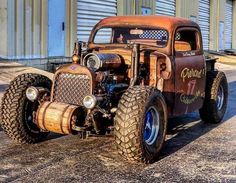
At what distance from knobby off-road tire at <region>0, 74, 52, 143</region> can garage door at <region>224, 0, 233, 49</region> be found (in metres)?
29.9

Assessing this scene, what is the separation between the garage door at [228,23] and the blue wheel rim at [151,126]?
1178 inches

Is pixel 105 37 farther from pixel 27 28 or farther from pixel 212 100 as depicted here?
pixel 27 28

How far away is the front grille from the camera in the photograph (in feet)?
19.0

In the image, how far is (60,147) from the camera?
6.16 m

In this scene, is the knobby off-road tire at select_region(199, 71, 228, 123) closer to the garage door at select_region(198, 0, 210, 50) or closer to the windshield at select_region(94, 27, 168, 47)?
the windshield at select_region(94, 27, 168, 47)

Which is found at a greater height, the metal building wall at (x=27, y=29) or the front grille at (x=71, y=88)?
the metal building wall at (x=27, y=29)

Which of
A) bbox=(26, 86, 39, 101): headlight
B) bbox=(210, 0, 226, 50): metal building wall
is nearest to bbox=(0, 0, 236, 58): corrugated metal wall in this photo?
bbox=(26, 86, 39, 101): headlight

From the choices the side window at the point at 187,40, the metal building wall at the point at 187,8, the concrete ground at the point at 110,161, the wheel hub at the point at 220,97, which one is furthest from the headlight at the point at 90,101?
the metal building wall at the point at 187,8

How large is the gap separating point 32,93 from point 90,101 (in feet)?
3.18

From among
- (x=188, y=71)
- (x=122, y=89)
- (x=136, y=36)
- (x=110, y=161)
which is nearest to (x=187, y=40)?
(x=188, y=71)

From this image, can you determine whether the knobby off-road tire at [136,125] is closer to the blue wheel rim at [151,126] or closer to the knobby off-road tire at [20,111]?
the blue wheel rim at [151,126]

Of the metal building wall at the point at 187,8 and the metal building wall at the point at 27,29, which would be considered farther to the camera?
the metal building wall at the point at 187,8

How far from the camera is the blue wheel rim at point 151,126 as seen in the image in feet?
18.4

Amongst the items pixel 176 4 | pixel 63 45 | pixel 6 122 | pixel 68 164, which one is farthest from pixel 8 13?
pixel 176 4
